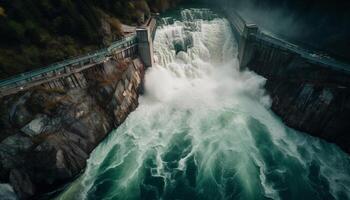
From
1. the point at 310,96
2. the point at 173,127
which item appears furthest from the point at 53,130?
the point at 310,96

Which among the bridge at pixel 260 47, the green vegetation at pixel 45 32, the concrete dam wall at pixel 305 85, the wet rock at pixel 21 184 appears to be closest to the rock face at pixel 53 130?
the wet rock at pixel 21 184

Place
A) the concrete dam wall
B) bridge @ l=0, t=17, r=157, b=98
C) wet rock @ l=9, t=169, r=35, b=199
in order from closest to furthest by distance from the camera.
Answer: wet rock @ l=9, t=169, r=35, b=199, bridge @ l=0, t=17, r=157, b=98, the concrete dam wall

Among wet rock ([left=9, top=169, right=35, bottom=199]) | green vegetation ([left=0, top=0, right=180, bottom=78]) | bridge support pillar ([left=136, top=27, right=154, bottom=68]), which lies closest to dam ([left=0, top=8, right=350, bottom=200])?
wet rock ([left=9, top=169, right=35, bottom=199])

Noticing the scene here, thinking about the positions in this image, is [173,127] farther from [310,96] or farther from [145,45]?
[310,96]

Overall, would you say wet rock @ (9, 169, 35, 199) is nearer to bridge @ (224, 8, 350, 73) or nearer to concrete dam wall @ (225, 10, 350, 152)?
concrete dam wall @ (225, 10, 350, 152)

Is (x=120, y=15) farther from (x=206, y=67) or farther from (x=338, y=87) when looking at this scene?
(x=338, y=87)

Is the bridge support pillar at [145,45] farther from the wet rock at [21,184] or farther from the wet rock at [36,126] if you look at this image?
the wet rock at [21,184]
